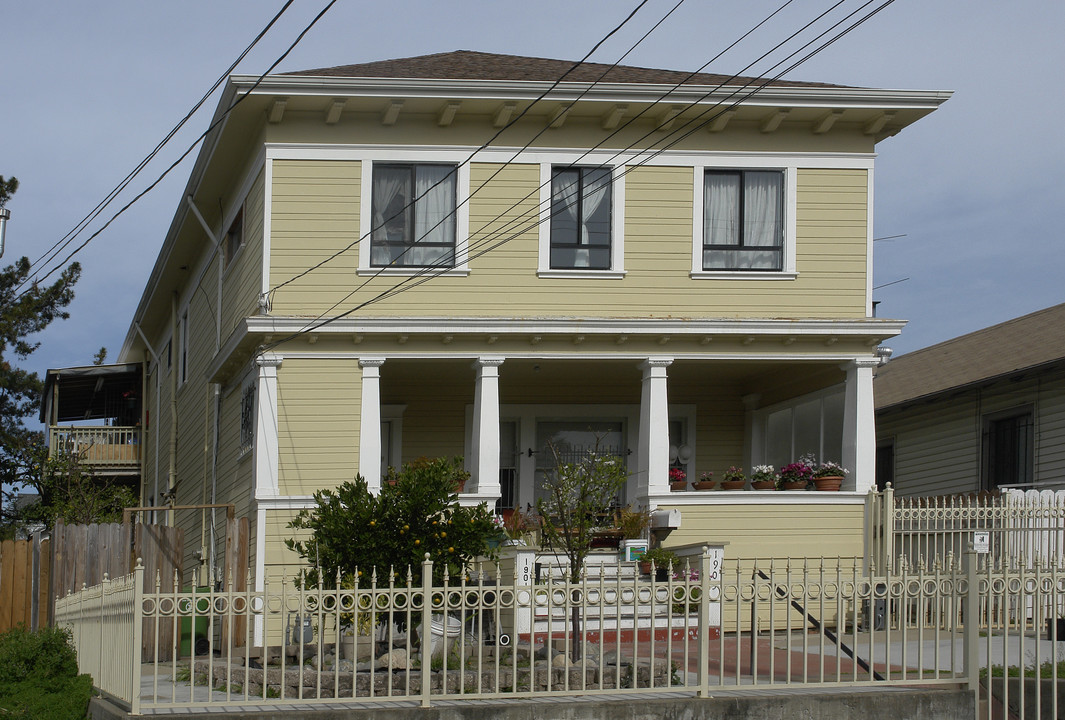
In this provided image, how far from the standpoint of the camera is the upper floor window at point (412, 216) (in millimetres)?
19641

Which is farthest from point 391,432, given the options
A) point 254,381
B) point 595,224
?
point 595,224

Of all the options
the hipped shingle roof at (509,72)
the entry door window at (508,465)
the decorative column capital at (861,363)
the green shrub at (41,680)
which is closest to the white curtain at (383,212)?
the hipped shingle roof at (509,72)

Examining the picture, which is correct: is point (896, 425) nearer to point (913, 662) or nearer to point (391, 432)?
point (391, 432)

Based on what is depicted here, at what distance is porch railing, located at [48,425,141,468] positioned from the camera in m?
31.1

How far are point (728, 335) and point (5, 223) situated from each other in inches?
392

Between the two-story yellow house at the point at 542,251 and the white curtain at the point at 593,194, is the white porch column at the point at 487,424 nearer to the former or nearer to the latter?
the two-story yellow house at the point at 542,251

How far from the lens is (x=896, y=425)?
2973 cm

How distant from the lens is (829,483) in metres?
20.1

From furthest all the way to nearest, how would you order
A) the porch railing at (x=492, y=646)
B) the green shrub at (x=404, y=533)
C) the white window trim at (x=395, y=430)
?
the white window trim at (x=395, y=430) → the green shrub at (x=404, y=533) → the porch railing at (x=492, y=646)

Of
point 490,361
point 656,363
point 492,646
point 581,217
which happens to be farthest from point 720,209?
point 492,646

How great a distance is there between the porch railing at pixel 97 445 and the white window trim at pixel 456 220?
529 inches

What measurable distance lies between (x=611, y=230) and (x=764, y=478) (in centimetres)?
433

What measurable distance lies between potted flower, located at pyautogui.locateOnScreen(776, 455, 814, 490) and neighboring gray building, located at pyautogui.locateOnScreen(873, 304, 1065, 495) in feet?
18.4

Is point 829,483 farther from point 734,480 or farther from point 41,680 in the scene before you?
point 41,680
